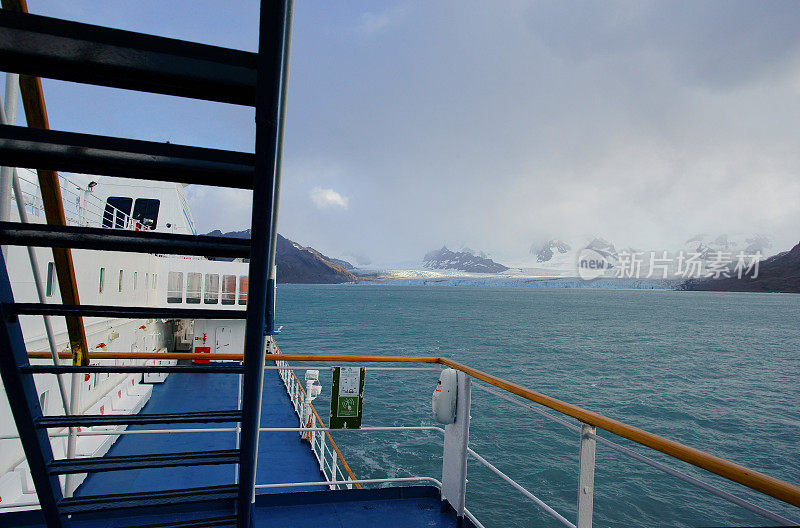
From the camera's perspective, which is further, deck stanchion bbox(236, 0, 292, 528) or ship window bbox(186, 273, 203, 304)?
ship window bbox(186, 273, 203, 304)

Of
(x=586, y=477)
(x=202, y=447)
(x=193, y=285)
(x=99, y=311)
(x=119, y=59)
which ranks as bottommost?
(x=202, y=447)

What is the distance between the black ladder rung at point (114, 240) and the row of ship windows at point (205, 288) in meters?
16.6

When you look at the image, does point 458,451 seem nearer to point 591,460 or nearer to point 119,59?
point 591,460

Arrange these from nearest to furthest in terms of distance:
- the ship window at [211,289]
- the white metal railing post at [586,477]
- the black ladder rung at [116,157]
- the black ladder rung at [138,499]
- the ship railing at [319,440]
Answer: the black ladder rung at [116,157] < the black ladder rung at [138,499] < the white metal railing post at [586,477] < the ship railing at [319,440] < the ship window at [211,289]

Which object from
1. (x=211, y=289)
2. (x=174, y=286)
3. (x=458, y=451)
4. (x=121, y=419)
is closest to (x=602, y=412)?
(x=211, y=289)

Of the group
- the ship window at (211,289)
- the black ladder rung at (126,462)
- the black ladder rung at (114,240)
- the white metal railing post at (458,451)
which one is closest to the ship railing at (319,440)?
the white metal railing post at (458,451)

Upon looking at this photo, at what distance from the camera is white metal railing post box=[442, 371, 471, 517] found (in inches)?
126

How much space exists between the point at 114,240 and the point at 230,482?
8029 mm

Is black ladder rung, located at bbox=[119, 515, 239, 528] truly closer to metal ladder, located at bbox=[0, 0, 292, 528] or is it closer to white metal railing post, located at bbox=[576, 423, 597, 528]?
metal ladder, located at bbox=[0, 0, 292, 528]

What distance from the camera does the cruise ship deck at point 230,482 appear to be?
2941 millimetres

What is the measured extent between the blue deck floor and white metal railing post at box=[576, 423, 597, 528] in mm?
6575

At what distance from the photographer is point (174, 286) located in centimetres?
1708

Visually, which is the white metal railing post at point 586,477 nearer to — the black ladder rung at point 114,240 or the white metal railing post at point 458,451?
the white metal railing post at point 458,451

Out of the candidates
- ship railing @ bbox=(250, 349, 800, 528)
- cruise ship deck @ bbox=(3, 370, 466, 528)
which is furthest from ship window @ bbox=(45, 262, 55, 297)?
ship railing @ bbox=(250, 349, 800, 528)
